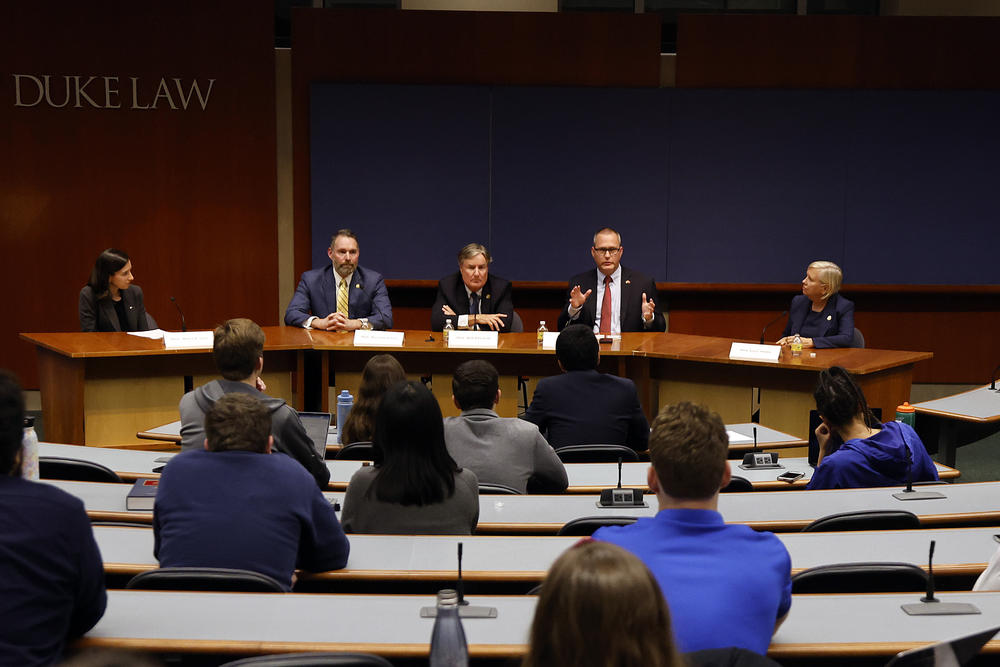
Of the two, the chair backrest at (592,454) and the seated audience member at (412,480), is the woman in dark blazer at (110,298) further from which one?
the seated audience member at (412,480)

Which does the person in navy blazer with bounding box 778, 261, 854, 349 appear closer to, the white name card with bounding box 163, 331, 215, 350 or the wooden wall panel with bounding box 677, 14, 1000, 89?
the wooden wall panel with bounding box 677, 14, 1000, 89

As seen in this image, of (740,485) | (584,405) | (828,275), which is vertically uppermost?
(828,275)

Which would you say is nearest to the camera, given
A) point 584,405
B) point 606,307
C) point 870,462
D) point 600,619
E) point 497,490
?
point 600,619

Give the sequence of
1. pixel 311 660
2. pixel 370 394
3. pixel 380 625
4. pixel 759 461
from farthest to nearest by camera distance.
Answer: pixel 759 461
pixel 370 394
pixel 380 625
pixel 311 660

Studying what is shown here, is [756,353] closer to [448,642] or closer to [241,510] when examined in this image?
[241,510]

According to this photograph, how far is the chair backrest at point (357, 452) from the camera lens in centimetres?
415

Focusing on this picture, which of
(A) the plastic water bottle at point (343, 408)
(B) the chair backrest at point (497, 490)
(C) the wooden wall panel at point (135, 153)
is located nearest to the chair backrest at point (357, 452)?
(A) the plastic water bottle at point (343, 408)

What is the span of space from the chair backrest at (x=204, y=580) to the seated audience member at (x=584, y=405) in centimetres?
228

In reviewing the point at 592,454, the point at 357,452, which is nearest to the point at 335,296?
the point at 357,452

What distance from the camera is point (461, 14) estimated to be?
8.29 m

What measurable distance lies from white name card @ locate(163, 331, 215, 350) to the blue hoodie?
3.79 m

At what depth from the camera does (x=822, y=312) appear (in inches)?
259

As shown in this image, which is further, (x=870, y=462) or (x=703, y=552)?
(x=870, y=462)

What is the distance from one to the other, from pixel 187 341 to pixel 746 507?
3914 mm
